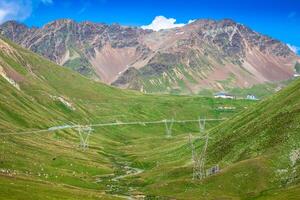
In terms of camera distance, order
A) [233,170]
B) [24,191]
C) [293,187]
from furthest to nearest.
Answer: [233,170], [293,187], [24,191]

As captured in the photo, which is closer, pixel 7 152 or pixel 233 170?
pixel 233 170

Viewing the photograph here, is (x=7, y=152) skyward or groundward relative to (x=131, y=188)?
skyward

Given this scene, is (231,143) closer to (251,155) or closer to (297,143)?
(251,155)

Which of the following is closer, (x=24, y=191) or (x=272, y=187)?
(x=24, y=191)

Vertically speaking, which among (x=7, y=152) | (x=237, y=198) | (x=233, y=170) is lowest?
(x=237, y=198)

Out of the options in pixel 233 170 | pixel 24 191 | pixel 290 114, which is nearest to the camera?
pixel 24 191

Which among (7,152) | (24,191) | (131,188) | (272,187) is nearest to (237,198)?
(272,187)

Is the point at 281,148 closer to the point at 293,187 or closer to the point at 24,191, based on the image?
the point at 293,187

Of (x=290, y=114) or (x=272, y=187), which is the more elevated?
(x=290, y=114)

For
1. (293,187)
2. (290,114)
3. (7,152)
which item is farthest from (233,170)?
(7,152)
